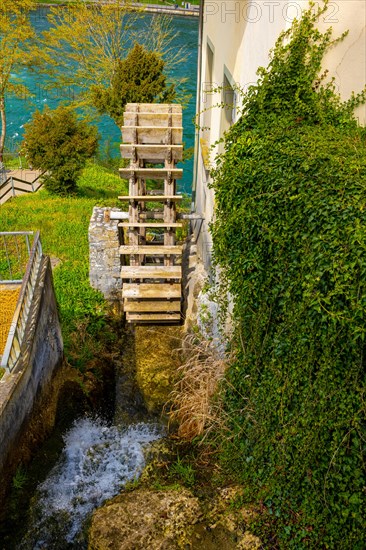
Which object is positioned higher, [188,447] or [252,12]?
[252,12]

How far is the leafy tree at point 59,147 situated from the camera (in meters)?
13.9

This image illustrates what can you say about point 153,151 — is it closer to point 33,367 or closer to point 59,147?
point 33,367

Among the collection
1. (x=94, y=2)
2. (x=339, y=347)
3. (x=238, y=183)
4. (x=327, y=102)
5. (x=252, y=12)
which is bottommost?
(x=339, y=347)

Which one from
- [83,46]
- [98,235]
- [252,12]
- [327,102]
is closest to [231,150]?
[327,102]

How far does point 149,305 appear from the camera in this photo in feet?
27.8

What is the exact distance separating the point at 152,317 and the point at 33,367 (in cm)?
328

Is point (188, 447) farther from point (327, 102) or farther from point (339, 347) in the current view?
point (327, 102)

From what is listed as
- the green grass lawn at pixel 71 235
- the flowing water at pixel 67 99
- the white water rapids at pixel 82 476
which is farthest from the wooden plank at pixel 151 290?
the flowing water at pixel 67 99

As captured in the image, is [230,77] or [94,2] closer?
[230,77]

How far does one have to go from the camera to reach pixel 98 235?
8.49 meters

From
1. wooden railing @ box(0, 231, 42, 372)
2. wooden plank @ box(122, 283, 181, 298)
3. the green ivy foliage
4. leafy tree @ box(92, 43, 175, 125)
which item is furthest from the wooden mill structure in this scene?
leafy tree @ box(92, 43, 175, 125)

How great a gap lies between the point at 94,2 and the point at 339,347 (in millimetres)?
19211

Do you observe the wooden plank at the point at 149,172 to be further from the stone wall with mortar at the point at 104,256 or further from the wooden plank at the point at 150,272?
the wooden plank at the point at 150,272

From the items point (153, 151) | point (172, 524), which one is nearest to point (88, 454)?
point (172, 524)
